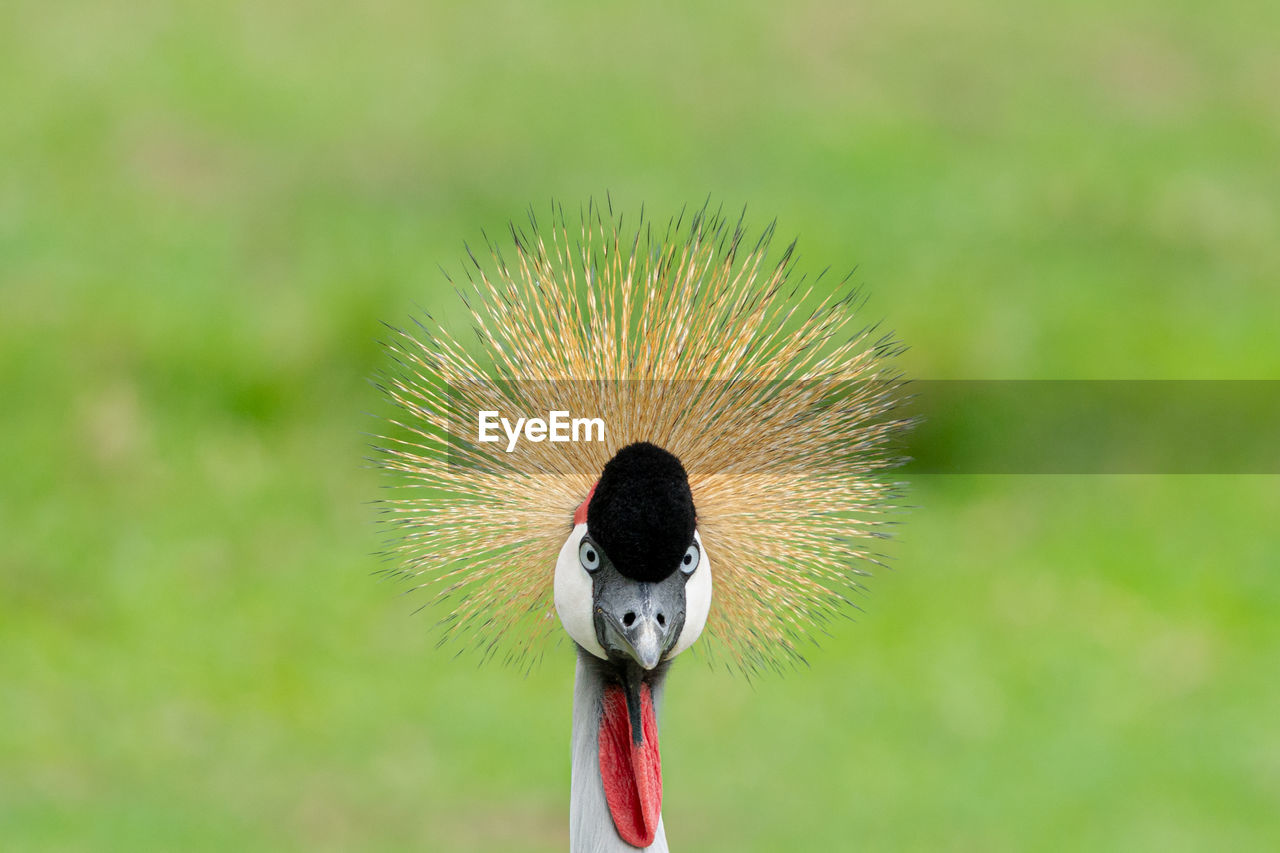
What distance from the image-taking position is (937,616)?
4.88 metres

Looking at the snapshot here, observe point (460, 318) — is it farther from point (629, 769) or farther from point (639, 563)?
point (639, 563)

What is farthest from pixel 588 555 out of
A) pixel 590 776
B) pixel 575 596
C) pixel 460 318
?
pixel 460 318

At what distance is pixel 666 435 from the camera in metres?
1.91

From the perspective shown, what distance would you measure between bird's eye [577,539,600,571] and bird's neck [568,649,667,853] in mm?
153

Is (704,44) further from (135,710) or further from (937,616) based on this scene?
(135,710)

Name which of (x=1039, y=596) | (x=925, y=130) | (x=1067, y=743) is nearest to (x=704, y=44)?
(x=925, y=130)

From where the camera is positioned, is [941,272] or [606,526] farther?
[941,272]

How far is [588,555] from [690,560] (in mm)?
99

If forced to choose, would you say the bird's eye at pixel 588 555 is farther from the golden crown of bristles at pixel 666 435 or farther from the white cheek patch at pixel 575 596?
the golden crown of bristles at pixel 666 435

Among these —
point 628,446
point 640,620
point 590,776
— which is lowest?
point 590,776

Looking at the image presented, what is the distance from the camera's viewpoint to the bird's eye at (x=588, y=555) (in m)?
1.81

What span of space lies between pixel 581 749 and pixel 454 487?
0.31m

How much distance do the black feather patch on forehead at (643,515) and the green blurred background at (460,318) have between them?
7.20 ft

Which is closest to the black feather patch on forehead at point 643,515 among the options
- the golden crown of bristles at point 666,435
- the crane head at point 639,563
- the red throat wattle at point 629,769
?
the crane head at point 639,563
